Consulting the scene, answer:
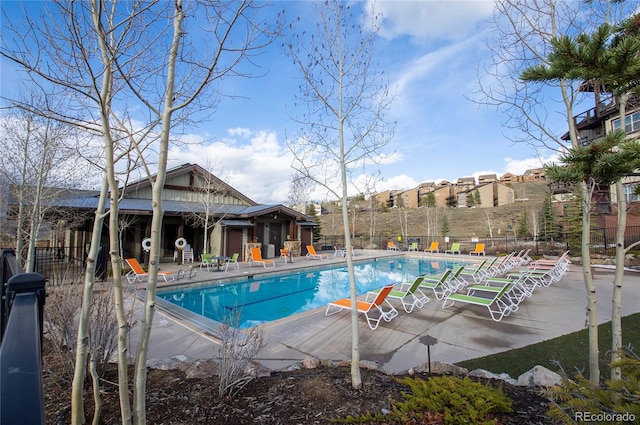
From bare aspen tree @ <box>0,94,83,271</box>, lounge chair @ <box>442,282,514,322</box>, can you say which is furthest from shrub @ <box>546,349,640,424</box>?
bare aspen tree @ <box>0,94,83,271</box>

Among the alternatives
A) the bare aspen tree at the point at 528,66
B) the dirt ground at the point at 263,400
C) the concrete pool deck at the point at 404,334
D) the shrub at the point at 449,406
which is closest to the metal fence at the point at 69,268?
the dirt ground at the point at 263,400

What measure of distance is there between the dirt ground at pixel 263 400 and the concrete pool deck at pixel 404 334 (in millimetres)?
942

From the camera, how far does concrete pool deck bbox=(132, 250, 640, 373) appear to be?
15.6 ft

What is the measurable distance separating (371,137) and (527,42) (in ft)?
7.09

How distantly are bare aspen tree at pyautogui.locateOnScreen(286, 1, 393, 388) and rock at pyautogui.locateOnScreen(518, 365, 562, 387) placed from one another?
108 inches

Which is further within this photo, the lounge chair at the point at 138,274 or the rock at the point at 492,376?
the lounge chair at the point at 138,274

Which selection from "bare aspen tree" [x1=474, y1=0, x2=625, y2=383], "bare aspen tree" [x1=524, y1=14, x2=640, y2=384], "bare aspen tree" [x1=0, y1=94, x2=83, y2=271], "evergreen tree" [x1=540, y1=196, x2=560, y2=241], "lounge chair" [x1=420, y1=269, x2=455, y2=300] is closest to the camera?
"bare aspen tree" [x1=524, y1=14, x2=640, y2=384]

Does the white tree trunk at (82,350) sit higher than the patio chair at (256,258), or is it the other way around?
the white tree trunk at (82,350)

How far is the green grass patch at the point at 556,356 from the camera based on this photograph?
4.23 meters

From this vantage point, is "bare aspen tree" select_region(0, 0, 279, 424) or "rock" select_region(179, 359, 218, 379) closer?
"bare aspen tree" select_region(0, 0, 279, 424)

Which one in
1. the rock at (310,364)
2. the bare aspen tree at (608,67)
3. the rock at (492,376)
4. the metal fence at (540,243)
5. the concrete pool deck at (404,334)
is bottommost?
the concrete pool deck at (404,334)

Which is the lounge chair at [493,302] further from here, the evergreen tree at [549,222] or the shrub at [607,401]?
the evergreen tree at [549,222]

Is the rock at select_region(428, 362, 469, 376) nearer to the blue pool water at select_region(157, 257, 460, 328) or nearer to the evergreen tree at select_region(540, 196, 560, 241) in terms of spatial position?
the blue pool water at select_region(157, 257, 460, 328)

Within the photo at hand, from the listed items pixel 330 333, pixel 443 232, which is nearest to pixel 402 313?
pixel 330 333
